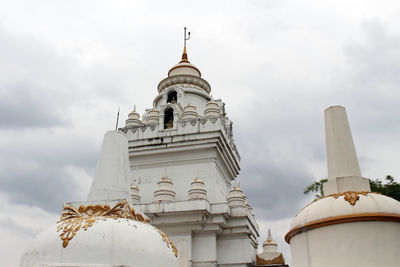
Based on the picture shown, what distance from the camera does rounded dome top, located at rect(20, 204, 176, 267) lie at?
14.3ft

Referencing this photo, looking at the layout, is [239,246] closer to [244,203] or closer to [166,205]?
[244,203]

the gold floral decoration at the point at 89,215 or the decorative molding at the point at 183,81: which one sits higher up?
the decorative molding at the point at 183,81

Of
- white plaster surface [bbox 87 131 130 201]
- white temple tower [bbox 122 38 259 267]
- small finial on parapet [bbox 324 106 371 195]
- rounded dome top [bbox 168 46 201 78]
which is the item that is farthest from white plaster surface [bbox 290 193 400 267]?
rounded dome top [bbox 168 46 201 78]

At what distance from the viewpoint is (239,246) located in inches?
736

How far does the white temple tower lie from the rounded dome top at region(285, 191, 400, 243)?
10860mm

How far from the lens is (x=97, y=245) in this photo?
438 cm

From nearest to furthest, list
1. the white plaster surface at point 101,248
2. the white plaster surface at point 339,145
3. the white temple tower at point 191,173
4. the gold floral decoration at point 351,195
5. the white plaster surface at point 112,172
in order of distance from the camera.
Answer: the white plaster surface at point 101,248
the gold floral decoration at point 351,195
the white plaster surface at point 112,172
the white plaster surface at point 339,145
the white temple tower at point 191,173

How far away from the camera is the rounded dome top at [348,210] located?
514 centimetres

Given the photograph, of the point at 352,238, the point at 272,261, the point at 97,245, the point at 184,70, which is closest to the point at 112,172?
the point at 97,245

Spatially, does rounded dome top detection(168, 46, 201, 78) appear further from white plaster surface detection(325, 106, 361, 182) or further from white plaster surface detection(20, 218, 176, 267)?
white plaster surface detection(20, 218, 176, 267)

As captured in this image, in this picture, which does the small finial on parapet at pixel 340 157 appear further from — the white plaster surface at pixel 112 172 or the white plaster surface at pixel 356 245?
the white plaster surface at pixel 112 172

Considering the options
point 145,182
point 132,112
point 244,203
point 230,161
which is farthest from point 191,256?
point 132,112

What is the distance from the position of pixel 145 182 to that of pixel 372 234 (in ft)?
56.3

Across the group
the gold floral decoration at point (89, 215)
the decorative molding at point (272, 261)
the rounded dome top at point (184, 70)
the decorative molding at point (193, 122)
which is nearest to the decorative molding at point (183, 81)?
the rounded dome top at point (184, 70)
